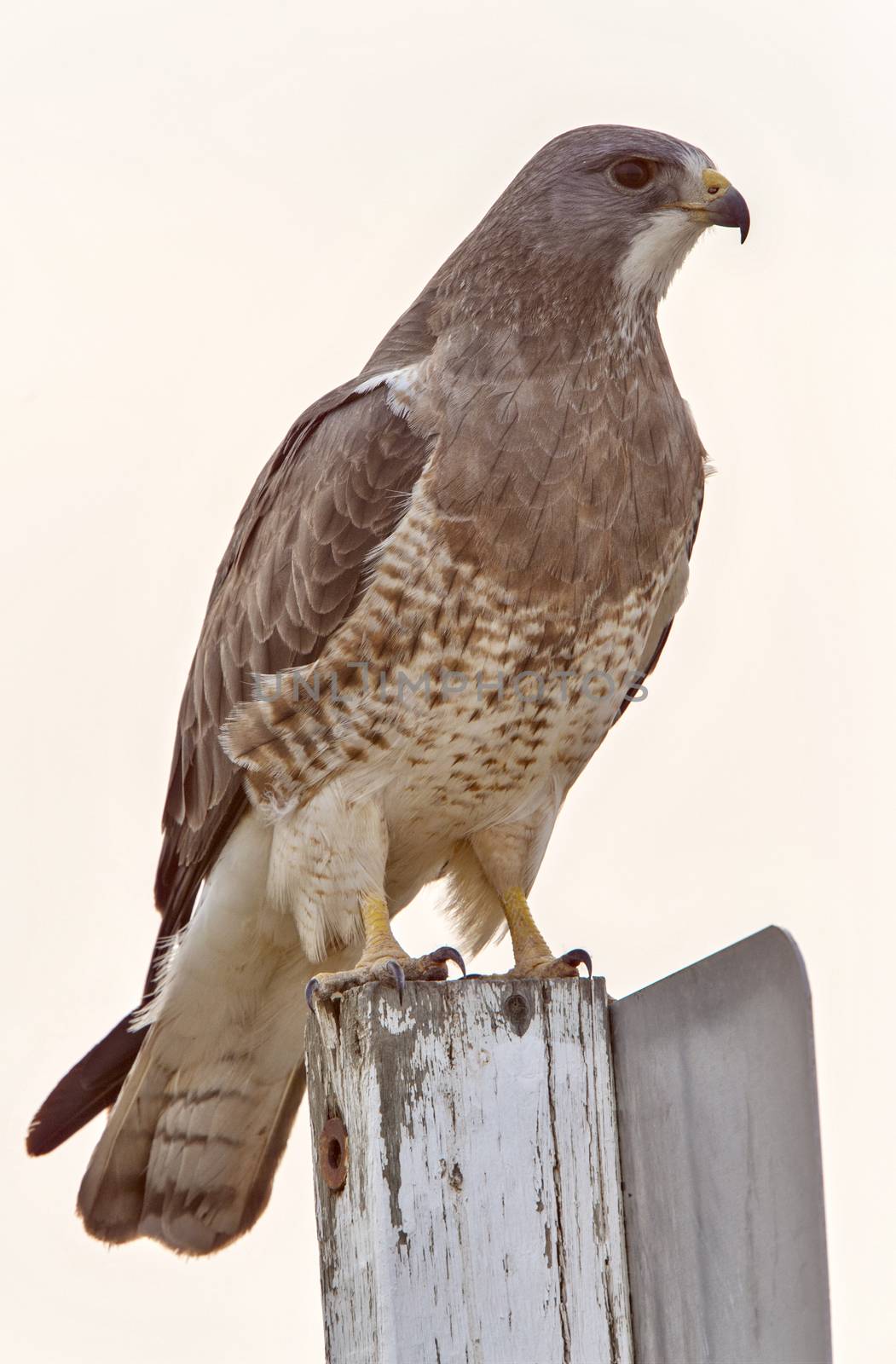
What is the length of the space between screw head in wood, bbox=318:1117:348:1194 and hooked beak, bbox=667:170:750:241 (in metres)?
2.33

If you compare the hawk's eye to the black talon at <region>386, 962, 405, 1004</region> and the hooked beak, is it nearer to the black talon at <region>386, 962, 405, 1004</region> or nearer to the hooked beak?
the hooked beak

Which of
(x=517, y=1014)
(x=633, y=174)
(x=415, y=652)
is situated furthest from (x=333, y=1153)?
(x=633, y=174)

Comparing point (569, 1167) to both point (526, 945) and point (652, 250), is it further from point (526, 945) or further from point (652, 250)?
point (652, 250)

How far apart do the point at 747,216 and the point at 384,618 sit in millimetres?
1303

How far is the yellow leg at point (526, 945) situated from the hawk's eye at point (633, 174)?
5.72 ft

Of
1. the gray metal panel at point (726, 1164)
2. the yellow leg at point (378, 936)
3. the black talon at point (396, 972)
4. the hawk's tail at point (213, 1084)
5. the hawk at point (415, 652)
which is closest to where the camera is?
the gray metal panel at point (726, 1164)

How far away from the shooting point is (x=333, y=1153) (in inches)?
101

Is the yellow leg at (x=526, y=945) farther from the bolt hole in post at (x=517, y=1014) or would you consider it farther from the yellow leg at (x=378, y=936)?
the bolt hole in post at (x=517, y=1014)

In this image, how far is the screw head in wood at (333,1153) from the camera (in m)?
2.53

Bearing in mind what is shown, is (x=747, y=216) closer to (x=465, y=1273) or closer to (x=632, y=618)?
(x=632, y=618)

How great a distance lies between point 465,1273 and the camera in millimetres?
2383

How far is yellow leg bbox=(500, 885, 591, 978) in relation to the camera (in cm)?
361

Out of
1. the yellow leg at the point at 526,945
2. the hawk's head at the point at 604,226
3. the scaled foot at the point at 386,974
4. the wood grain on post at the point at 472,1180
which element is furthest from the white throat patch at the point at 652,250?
the wood grain on post at the point at 472,1180

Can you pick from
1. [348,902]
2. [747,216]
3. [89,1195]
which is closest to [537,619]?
[348,902]
